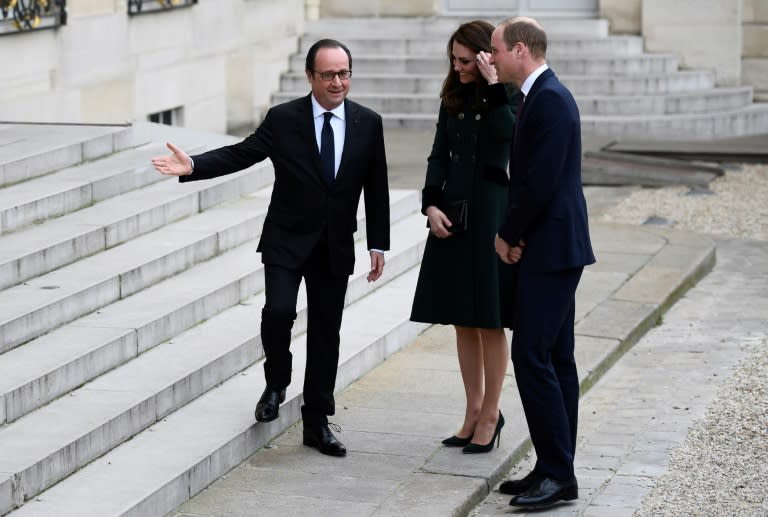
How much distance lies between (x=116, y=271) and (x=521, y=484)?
97.7 inches

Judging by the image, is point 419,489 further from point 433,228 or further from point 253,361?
point 253,361

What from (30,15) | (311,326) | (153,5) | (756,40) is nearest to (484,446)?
(311,326)

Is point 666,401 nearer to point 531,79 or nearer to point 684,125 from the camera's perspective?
point 531,79

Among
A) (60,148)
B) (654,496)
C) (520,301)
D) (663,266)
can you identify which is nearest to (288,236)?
(520,301)

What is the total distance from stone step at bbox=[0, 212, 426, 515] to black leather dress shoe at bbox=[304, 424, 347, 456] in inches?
22.7

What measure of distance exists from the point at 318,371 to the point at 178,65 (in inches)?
352

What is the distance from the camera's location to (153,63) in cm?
1406

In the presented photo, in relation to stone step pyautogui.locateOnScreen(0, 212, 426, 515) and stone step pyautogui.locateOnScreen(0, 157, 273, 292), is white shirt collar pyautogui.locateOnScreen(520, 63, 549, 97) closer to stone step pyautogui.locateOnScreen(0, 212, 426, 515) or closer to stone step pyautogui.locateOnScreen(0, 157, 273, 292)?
stone step pyautogui.locateOnScreen(0, 212, 426, 515)

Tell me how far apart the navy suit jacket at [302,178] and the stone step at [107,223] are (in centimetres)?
158

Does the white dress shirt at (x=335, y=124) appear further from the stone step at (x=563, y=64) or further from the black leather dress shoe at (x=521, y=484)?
the stone step at (x=563, y=64)

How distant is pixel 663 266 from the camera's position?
1026 centimetres

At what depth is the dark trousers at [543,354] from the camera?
566 cm

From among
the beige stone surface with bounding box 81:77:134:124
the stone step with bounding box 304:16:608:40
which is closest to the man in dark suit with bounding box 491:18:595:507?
the beige stone surface with bounding box 81:77:134:124

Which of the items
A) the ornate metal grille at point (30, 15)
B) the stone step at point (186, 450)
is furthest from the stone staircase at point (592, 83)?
the stone step at point (186, 450)
